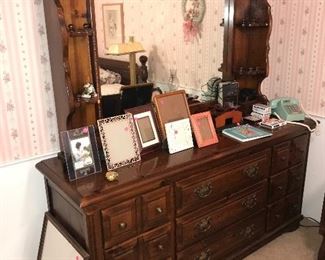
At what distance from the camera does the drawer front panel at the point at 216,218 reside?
183 centimetres

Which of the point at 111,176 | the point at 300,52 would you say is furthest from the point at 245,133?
the point at 111,176

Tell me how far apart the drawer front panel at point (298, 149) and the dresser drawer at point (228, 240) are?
416mm

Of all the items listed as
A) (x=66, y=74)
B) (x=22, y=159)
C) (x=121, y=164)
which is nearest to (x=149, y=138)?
(x=121, y=164)

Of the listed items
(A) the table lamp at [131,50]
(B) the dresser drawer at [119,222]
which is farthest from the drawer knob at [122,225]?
(A) the table lamp at [131,50]

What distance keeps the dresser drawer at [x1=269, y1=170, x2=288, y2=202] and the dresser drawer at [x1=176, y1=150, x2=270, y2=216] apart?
0.11 m

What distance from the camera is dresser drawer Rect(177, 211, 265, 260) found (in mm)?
1926

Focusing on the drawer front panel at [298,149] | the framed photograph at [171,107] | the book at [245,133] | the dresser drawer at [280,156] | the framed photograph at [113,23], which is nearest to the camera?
the framed photograph at [113,23]

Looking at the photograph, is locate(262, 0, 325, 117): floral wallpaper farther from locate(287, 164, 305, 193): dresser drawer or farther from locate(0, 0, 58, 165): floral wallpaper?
locate(0, 0, 58, 165): floral wallpaper

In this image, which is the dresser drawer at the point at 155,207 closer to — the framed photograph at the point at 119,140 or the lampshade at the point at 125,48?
the framed photograph at the point at 119,140

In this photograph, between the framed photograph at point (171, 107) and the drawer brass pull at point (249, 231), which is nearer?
the framed photograph at point (171, 107)

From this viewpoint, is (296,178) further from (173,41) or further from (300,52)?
(173,41)

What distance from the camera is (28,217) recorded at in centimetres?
186

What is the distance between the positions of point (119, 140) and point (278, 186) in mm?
→ 1156

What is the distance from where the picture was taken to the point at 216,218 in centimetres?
194
